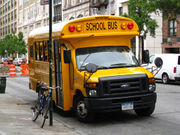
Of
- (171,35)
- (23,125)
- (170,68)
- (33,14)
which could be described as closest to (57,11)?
(33,14)

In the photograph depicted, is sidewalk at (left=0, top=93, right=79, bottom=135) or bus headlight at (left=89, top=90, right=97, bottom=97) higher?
bus headlight at (left=89, top=90, right=97, bottom=97)

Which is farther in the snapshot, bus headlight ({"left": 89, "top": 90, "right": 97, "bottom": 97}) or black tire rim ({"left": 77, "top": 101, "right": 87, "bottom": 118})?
black tire rim ({"left": 77, "top": 101, "right": 87, "bottom": 118})

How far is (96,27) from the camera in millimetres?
10109

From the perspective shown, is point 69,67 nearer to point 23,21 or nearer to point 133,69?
point 133,69

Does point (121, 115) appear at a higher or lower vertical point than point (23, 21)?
lower

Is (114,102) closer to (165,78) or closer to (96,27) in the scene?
(96,27)

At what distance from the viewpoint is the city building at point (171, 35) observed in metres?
36.6

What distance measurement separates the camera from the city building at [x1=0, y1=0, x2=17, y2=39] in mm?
99100

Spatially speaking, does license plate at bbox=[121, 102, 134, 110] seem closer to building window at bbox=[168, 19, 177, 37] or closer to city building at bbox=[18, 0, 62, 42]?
building window at bbox=[168, 19, 177, 37]

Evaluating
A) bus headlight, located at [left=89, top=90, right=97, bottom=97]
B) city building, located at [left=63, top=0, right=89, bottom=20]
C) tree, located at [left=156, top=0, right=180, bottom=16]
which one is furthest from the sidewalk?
city building, located at [left=63, top=0, right=89, bottom=20]

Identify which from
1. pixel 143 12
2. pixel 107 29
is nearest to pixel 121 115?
pixel 107 29

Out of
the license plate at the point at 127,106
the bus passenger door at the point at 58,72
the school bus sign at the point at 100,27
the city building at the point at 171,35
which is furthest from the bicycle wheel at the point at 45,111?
the city building at the point at 171,35

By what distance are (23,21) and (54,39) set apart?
3096 inches

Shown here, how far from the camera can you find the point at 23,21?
87250 millimetres
